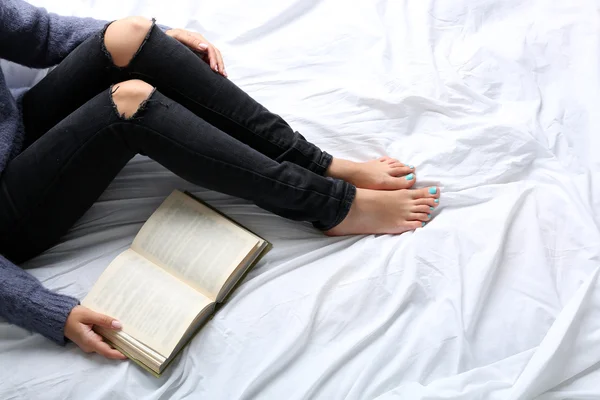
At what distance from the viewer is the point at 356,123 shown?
1.11 meters

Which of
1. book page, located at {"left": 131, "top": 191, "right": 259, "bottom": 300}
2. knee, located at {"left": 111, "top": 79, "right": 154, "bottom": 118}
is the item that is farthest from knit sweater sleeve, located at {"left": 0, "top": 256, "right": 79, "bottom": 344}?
knee, located at {"left": 111, "top": 79, "right": 154, "bottom": 118}

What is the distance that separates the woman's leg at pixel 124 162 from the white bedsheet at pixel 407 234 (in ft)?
0.18

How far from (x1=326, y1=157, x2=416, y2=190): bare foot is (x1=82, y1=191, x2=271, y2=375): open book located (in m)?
0.20

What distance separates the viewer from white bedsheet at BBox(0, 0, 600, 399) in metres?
0.88

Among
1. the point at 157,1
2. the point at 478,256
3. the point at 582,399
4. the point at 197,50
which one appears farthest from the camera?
the point at 157,1

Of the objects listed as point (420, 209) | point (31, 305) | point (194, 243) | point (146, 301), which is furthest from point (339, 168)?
point (31, 305)

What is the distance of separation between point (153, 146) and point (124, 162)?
0.08 m

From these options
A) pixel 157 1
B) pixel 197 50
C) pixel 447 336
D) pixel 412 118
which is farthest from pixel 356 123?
pixel 157 1

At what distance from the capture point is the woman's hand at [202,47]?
1044 millimetres

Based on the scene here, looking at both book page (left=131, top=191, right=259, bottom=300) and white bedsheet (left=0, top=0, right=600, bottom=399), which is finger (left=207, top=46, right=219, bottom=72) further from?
book page (left=131, top=191, right=259, bottom=300)

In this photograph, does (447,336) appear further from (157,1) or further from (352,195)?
(157,1)

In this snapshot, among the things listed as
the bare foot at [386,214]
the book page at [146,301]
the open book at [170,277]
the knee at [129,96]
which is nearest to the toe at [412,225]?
the bare foot at [386,214]

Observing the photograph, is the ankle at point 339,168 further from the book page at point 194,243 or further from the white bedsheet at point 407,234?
the book page at point 194,243

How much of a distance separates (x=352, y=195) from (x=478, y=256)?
23cm
